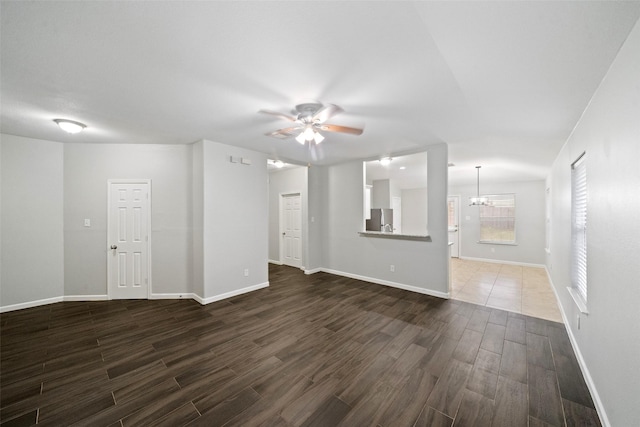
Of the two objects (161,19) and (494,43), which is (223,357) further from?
(494,43)

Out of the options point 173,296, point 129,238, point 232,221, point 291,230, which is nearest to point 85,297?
point 129,238

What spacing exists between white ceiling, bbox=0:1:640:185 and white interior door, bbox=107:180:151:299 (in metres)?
1.30

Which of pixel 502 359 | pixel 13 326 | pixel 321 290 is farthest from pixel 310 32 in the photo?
pixel 13 326

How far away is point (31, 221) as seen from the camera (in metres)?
3.76

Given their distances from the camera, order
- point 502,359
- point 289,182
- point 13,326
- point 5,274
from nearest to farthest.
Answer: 1. point 502,359
2. point 13,326
3. point 5,274
4. point 289,182

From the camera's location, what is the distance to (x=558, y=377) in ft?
7.04

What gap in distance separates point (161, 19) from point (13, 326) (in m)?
4.40

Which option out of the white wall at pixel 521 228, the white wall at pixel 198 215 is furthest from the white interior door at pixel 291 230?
the white wall at pixel 521 228

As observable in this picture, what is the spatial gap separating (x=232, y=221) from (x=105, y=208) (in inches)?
86.0

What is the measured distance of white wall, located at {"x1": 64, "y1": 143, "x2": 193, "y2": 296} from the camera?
13.3 ft

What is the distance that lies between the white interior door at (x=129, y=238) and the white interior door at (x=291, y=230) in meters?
3.32

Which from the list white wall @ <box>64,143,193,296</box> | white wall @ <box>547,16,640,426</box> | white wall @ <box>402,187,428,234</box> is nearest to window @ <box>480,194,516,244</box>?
white wall @ <box>402,187,428,234</box>

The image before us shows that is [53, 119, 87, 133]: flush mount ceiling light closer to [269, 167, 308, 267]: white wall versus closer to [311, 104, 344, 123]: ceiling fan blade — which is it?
[311, 104, 344, 123]: ceiling fan blade

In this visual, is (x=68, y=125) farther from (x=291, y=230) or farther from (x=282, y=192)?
(x=291, y=230)
